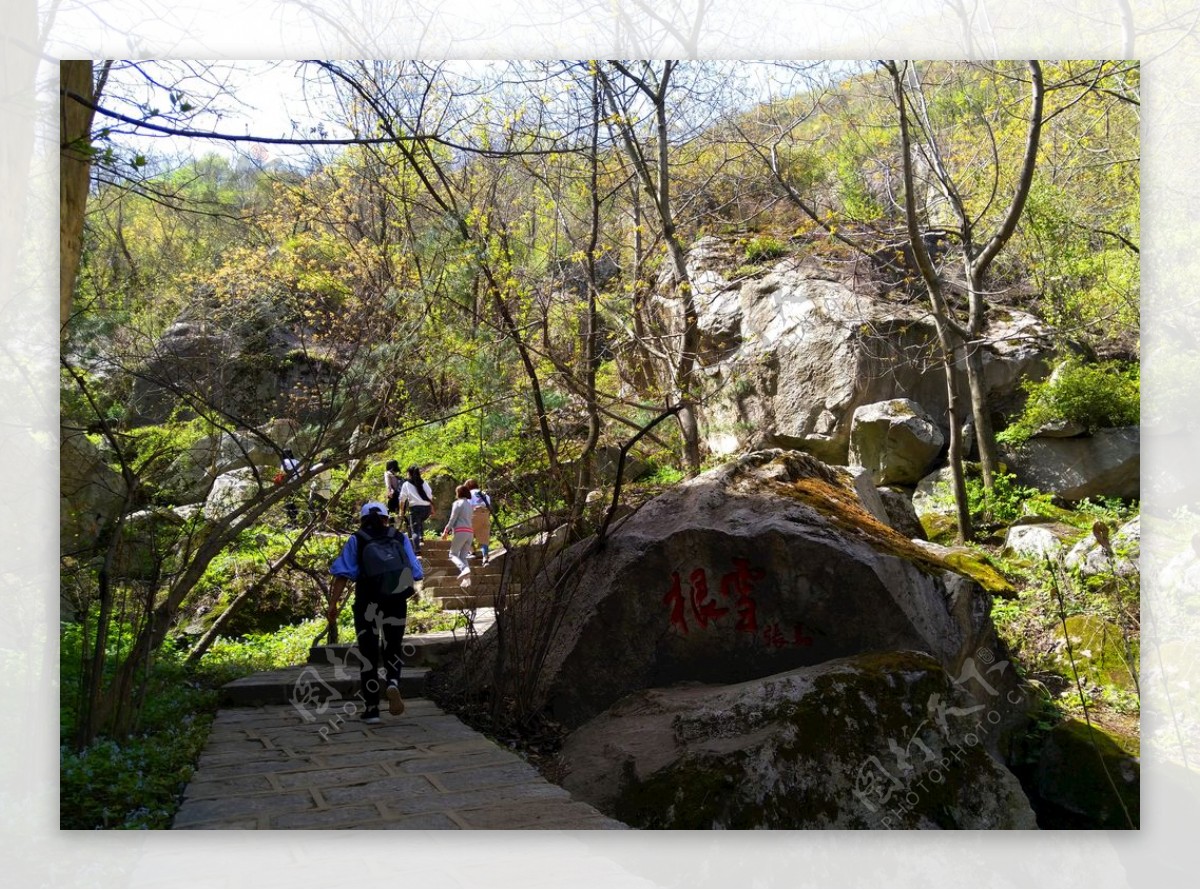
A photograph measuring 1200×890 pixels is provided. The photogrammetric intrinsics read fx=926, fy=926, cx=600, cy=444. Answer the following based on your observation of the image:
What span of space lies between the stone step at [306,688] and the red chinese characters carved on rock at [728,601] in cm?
174

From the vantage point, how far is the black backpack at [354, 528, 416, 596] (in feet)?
14.6

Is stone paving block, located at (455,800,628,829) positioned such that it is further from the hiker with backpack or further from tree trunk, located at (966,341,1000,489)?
tree trunk, located at (966,341,1000,489)

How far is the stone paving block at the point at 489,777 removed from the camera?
11.9 feet

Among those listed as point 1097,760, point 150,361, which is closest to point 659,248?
point 150,361

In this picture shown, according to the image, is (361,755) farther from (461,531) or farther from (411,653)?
(461,531)

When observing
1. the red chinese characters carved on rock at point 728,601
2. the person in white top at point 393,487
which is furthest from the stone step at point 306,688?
the person in white top at point 393,487

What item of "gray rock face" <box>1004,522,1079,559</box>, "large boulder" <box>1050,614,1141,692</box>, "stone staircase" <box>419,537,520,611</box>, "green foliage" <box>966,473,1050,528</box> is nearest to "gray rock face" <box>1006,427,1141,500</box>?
"green foliage" <box>966,473,1050,528</box>

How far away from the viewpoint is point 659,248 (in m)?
8.66

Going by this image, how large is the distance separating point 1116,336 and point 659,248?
12.8 feet

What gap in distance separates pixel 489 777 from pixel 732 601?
1379 mm

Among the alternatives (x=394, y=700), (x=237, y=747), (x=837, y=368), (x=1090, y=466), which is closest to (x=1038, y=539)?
(x=1090, y=466)

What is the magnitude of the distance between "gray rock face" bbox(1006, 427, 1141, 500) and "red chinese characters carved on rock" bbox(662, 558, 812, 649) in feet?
8.76

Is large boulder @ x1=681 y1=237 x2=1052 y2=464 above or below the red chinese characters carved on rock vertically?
above

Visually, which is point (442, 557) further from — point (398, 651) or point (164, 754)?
point (164, 754)
